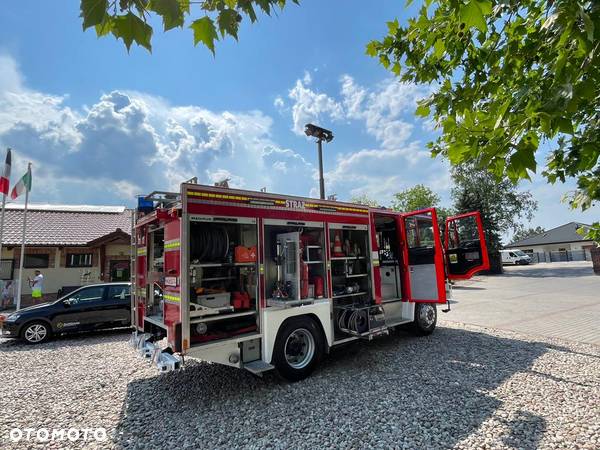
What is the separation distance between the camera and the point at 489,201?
3612cm

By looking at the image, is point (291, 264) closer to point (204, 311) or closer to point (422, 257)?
point (204, 311)

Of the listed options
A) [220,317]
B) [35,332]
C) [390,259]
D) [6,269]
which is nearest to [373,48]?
[220,317]

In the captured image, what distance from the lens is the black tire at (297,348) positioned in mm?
5293

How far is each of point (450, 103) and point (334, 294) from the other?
418 centimetres

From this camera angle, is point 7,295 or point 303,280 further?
point 7,295

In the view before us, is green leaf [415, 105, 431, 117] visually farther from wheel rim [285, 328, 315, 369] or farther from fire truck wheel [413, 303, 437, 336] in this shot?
fire truck wheel [413, 303, 437, 336]

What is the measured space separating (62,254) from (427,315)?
16837mm

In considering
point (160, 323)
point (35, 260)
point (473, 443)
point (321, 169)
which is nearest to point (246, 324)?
point (160, 323)

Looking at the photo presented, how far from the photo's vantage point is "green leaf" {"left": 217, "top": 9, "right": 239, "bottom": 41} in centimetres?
211

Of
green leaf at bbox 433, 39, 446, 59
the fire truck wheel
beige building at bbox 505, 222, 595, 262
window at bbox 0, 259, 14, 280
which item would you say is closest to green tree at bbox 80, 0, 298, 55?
green leaf at bbox 433, 39, 446, 59

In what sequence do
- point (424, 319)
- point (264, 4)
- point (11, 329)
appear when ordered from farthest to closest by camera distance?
1. point (11, 329)
2. point (424, 319)
3. point (264, 4)

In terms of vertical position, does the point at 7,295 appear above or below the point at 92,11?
below

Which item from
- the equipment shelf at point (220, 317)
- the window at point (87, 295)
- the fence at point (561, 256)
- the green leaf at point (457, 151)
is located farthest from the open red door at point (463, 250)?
the fence at point (561, 256)

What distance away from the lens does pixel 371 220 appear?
7.12 m
